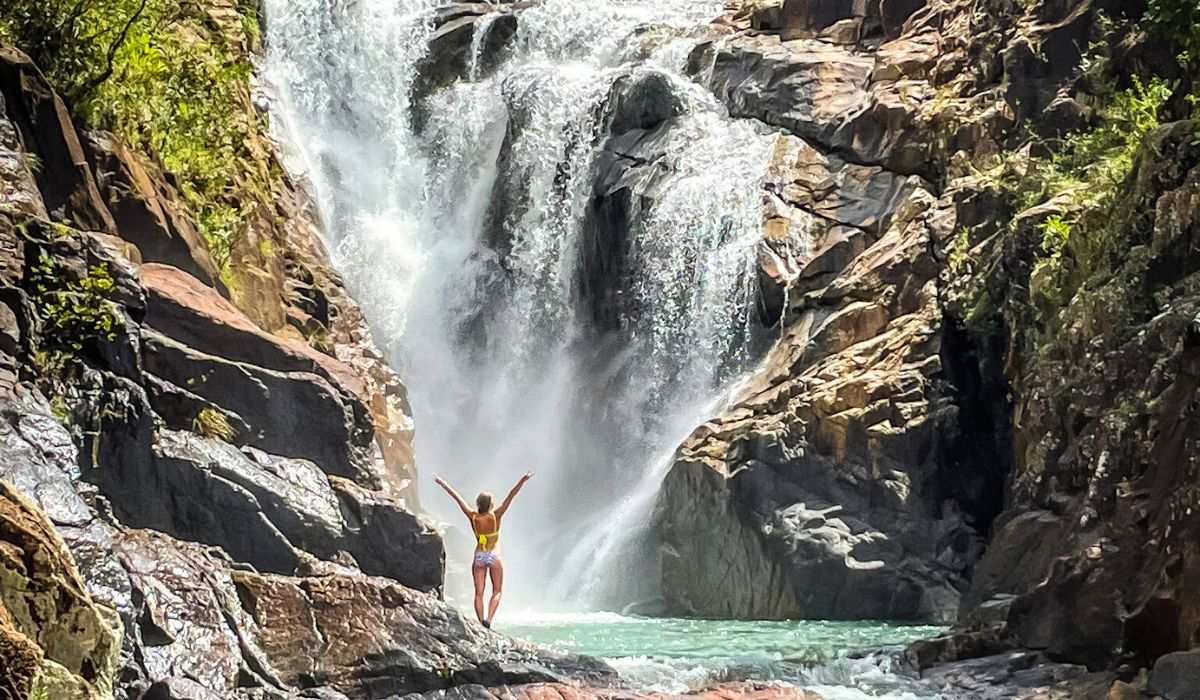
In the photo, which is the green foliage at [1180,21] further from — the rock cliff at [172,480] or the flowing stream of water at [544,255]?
the rock cliff at [172,480]

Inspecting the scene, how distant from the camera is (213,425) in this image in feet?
42.4

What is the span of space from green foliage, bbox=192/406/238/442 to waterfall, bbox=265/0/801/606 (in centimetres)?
849

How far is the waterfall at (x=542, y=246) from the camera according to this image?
80.4 ft

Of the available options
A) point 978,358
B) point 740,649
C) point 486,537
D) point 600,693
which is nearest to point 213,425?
point 486,537

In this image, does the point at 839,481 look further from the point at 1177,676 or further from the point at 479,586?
the point at 1177,676

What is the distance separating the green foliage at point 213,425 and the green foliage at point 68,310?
1.82 m

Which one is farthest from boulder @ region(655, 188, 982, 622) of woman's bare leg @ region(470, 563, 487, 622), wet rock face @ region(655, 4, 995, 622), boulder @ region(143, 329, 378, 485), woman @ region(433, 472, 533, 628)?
boulder @ region(143, 329, 378, 485)

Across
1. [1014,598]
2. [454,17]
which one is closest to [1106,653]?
[1014,598]

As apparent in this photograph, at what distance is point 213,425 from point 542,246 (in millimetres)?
16120

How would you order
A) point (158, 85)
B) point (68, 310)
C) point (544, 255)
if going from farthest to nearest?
point (544, 255) → point (158, 85) → point (68, 310)

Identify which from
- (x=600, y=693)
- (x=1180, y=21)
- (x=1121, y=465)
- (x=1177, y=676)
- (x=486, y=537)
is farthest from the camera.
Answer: (x=1180, y=21)

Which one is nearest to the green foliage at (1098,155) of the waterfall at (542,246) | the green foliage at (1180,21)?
the green foliage at (1180,21)

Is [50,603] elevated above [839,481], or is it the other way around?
[839,481]

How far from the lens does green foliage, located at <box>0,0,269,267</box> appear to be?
13.6 metres
